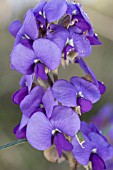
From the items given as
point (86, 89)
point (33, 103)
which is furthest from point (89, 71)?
point (33, 103)

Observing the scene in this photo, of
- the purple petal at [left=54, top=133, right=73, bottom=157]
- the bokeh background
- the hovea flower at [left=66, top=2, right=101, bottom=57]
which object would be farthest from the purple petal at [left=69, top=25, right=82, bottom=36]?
the bokeh background

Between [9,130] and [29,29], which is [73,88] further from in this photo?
[9,130]

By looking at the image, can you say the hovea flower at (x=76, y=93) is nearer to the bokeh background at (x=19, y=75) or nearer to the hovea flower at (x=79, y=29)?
the hovea flower at (x=79, y=29)

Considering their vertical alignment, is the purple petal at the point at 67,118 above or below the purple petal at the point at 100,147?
above

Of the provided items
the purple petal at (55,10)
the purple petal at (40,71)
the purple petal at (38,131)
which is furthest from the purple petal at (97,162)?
the purple petal at (55,10)

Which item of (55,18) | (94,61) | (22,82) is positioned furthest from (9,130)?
(55,18)

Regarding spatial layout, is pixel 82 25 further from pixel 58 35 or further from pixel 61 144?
pixel 61 144
